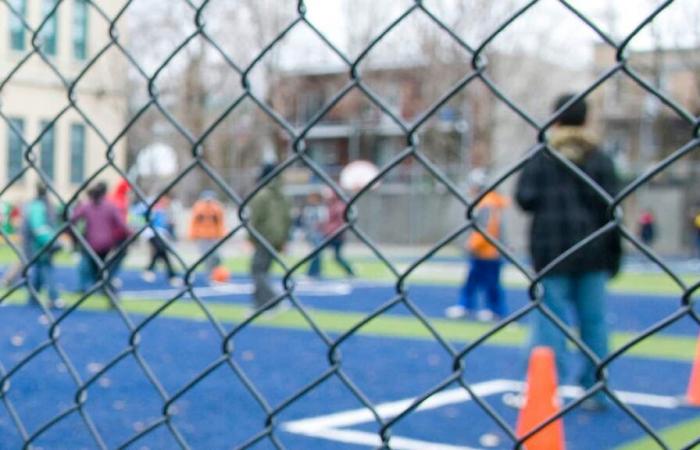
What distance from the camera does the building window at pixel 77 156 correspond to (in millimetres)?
2977

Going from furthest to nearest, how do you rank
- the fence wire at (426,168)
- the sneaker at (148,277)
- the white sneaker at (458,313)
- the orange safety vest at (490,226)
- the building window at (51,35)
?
1. the sneaker at (148,277)
2. the white sneaker at (458,313)
3. the orange safety vest at (490,226)
4. the building window at (51,35)
5. the fence wire at (426,168)

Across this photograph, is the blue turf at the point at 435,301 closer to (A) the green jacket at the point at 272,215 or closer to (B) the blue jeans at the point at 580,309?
(A) the green jacket at the point at 272,215

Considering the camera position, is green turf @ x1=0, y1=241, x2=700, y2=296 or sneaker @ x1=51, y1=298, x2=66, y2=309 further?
green turf @ x1=0, y1=241, x2=700, y2=296

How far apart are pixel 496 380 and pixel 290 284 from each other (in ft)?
17.6

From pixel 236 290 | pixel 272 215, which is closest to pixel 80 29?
pixel 272 215

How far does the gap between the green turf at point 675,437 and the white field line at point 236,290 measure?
8809mm

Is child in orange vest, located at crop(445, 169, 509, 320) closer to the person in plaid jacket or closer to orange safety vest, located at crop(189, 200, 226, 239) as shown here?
the person in plaid jacket

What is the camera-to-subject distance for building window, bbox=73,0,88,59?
9.22ft

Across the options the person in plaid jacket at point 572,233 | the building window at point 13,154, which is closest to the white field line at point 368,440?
the person in plaid jacket at point 572,233

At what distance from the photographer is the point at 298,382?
22.8ft

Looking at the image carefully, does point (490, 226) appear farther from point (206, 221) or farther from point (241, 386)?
point (206, 221)

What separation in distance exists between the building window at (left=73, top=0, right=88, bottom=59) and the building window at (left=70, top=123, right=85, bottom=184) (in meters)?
0.31

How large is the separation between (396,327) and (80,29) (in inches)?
322

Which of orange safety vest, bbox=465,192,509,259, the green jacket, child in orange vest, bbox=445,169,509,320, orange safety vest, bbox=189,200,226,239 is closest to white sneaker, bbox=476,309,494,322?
child in orange vest, bbox=445,169,509,320
